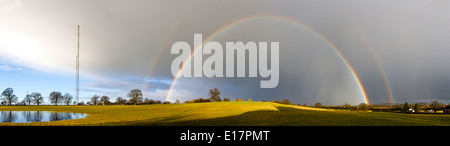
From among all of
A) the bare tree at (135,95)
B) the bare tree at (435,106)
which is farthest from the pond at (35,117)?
the bare tree at (435,106)

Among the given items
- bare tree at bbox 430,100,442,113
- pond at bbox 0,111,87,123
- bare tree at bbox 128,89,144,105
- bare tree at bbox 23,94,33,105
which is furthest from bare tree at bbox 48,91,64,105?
bare tree at bbox 430,100,442,113

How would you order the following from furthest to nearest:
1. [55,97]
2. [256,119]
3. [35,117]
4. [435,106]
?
[55,97] < [435,106] < [35,117] < [256,119]

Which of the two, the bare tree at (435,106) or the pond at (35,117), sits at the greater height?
the pond at (35,117)

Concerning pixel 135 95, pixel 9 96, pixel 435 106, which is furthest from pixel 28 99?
pixel 435 106

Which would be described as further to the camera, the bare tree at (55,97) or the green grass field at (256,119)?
the bare tree at (55,97)

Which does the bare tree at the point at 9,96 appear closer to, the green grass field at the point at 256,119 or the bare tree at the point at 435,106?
the green grass field at the point at 256,119

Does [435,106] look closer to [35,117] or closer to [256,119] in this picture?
[256,119]

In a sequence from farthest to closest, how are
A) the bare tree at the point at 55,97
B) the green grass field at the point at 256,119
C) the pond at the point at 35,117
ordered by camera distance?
the bare tree at the point at 55,97, the pond at the point at 35,117, the green grass field at the point at 256,119
